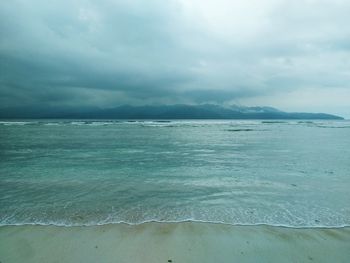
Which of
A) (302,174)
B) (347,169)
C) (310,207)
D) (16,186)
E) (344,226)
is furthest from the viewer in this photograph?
(347,169)

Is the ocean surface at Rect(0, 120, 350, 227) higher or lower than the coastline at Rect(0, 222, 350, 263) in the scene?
lower

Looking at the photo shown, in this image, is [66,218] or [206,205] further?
[206,205]

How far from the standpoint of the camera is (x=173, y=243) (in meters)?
5.69

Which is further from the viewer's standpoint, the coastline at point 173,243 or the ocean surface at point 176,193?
the ocean surface at point 176,193

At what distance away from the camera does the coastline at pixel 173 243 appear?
5105 millimetres

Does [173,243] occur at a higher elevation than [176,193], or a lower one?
higher

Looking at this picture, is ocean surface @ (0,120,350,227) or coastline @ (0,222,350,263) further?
ocean surface @ (0,120,350,227)

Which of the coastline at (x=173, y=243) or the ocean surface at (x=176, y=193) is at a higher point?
the coastline at (x=173, y=243)

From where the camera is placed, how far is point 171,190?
989 centimetres

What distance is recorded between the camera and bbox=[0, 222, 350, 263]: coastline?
16.8ft

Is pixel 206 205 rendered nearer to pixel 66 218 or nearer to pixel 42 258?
pixel 66 218

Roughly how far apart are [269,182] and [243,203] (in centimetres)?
325

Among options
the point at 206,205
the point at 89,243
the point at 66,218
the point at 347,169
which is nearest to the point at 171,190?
the point at 206,205

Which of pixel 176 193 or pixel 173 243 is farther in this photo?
pixel 176 193
